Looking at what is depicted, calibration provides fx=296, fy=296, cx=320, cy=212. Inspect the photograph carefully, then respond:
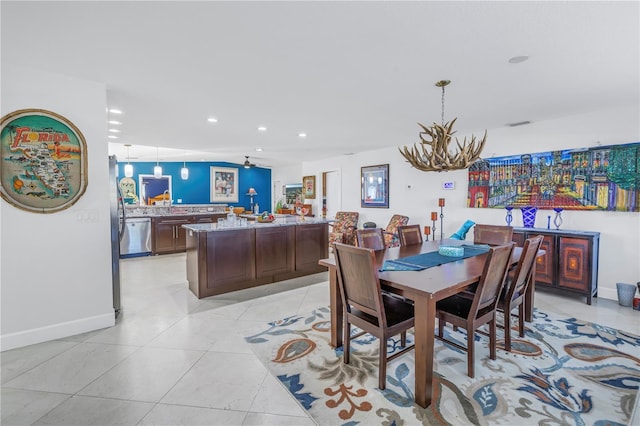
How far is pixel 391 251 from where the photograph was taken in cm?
304

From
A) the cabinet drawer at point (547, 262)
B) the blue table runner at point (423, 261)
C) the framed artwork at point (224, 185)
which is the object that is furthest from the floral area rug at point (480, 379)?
the framed artwork at point (224, 185)

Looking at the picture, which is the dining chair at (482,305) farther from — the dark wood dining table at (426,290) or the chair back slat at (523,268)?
the chair back slat at (523,268)

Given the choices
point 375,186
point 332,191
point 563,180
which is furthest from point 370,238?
point 332,191

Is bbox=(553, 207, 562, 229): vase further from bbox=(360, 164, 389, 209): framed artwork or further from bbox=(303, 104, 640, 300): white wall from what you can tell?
bbox=(360, 164, 389, 209): framed artwork

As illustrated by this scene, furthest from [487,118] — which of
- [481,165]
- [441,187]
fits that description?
[441,187]

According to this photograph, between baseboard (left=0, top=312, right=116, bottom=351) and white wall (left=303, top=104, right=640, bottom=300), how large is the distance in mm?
5098

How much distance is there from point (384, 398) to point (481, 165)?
4.16 meters

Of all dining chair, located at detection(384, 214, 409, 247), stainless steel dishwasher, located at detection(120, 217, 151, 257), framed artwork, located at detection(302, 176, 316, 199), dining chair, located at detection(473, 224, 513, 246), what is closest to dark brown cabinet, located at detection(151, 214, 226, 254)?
stainless steel dishwasher, located at detection(120, 217, 151, 257)

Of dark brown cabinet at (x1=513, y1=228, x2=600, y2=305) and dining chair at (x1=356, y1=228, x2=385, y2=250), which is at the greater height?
dining chair at (x1=356, y1=228, x2=385, y2=250)

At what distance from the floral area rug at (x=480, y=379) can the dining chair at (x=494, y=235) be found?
1013 mm

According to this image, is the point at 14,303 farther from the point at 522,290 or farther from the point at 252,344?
the point at 522,290

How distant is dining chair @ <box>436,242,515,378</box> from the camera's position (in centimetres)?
205

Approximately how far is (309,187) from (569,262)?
20.6 feet

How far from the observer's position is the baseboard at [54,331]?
99.3 inches
